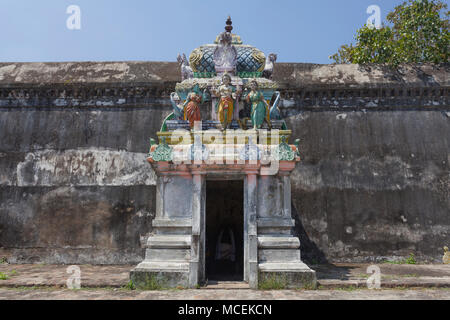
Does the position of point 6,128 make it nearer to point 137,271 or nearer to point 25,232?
point 25,232

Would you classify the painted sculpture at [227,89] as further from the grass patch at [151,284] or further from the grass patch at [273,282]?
the grass patch at [151,284]

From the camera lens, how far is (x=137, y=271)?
6.12m

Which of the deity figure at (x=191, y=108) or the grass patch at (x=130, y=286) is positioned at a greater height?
the deity figure at (x=191, y=108)

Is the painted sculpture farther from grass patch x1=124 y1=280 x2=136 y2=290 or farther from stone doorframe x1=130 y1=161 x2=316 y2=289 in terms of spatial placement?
grass patch x1=124 y1=280 x2=136 y2=290

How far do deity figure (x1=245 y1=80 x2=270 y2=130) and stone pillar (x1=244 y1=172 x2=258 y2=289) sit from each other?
1365mm

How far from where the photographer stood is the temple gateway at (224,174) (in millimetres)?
6207

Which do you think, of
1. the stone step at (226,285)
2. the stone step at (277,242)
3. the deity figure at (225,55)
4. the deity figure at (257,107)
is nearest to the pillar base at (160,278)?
the stone step at (226,285)

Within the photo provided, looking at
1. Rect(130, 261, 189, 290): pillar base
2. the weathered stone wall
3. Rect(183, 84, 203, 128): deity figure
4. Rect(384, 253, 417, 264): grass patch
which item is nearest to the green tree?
the weathered stone wall

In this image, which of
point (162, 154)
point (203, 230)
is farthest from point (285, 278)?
point (162, 154)

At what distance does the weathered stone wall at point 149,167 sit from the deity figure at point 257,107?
4.53 metres

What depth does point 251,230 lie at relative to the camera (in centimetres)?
640

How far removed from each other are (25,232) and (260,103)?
8.61m

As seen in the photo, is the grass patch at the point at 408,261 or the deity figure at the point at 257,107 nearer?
the deity figure at the point at 257,107

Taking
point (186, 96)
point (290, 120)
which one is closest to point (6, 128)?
point (186, 96)
